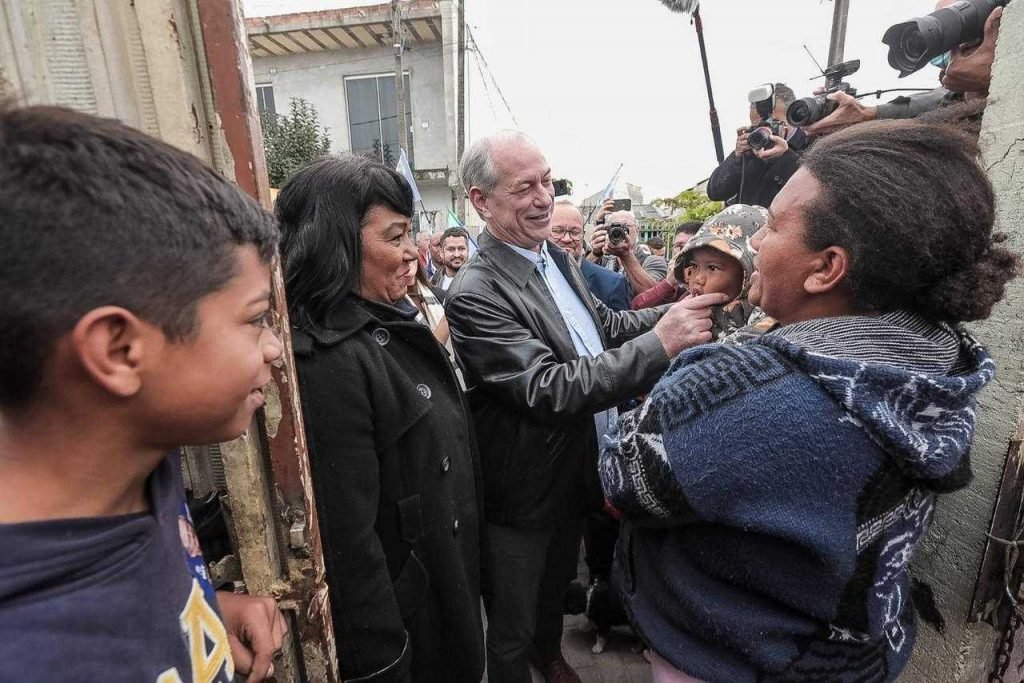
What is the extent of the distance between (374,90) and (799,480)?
15.7 metres

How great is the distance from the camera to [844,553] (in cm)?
87

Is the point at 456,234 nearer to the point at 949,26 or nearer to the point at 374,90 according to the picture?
the point at 949,26

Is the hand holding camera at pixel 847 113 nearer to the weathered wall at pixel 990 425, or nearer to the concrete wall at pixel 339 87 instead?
the weathered wall at pixel 990 425

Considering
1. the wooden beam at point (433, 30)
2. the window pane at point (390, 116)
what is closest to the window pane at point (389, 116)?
the window pane at point (390, 116)

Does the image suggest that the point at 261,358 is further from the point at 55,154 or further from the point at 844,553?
the point at 844,553

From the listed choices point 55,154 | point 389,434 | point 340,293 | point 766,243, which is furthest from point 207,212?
point 766,243

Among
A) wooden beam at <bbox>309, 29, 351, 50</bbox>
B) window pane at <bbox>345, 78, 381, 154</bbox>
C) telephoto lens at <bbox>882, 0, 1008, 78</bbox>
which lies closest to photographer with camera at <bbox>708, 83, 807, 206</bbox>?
telephoto lens at <bbox>882, 0, 1008, 78</bbox>

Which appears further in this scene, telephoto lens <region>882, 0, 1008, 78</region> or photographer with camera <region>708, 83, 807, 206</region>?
photographer with camera <region>708, 83, 807, 206</region>

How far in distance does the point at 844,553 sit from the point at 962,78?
158cm

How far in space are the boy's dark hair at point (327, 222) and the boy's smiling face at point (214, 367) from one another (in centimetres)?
64

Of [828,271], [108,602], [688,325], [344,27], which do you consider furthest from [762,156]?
[344,27]

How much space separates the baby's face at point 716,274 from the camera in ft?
5.63

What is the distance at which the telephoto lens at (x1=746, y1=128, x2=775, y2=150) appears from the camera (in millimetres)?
2715

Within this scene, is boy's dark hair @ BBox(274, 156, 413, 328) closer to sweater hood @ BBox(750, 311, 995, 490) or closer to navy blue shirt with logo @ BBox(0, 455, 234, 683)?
navy blue shirt with logo @ BBox(0, 455, 234, 683)
